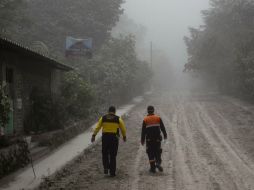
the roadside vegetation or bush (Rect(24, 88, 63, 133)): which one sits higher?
the roadside vegetation

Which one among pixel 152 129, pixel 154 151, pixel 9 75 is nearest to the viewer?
pixel 154 151

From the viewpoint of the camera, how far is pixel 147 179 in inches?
452

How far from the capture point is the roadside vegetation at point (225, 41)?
4372cm

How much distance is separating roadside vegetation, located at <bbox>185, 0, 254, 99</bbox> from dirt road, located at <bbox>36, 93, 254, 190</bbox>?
1865 cm

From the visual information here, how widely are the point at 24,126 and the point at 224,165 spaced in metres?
8.38

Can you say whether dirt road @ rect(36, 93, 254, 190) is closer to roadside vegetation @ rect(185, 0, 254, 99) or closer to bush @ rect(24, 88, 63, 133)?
bush @ rect(24, 88, 63, 133)

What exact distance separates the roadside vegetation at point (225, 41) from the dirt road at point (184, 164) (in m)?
18.6

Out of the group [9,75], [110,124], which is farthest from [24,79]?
[110,124]

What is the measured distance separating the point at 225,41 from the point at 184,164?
37.4 metres

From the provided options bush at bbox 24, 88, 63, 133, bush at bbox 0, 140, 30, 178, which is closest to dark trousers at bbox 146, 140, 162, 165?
bush at bbox 0, 140, 30, 178

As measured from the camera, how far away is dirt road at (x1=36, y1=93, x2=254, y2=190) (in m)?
10.9

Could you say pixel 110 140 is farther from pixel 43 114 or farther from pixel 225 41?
pixel 225 41

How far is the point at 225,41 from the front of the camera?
49.3m

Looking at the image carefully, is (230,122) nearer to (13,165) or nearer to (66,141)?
(66,141)
